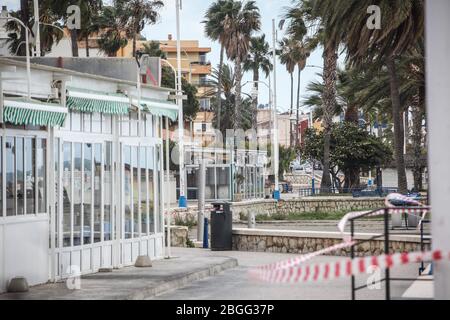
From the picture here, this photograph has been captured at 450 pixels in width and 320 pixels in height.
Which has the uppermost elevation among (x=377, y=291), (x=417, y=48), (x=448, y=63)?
(x=417, y=48)

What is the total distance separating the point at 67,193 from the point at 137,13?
194ft

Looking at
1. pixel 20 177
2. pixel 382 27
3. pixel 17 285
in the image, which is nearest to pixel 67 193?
pixel 20 177

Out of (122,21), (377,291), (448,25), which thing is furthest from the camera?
(122,21)

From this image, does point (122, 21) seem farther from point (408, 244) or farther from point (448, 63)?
point (448, 63)

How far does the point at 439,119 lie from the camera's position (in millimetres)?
9461

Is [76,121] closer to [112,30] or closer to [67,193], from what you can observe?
[67,193]

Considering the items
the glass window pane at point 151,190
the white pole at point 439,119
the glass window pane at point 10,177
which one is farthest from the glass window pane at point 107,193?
the white pole at point 439,119

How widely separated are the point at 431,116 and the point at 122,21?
68861 millimetres

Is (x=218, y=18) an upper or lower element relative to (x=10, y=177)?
upper

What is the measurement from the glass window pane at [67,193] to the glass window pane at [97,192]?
1.14 metres

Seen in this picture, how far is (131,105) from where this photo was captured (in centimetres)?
2048

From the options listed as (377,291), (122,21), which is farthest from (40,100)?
(122,21)

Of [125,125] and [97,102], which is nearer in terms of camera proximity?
[97,102]

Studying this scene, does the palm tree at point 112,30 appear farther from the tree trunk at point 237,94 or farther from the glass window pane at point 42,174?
the glass window pane at point 42,174
